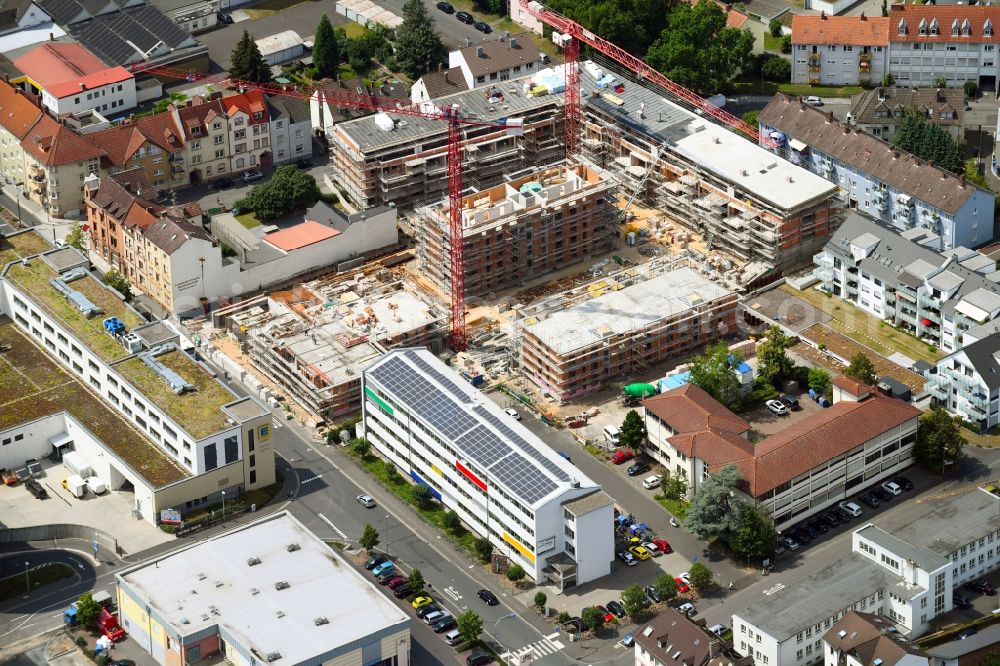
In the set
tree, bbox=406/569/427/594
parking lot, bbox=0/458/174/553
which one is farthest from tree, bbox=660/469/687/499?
parking lot, bbox=0/458/174/553

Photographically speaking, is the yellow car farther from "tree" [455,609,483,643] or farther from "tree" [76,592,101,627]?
"tree" [76,592,101,627]

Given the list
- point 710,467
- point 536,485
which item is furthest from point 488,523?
point 710,467

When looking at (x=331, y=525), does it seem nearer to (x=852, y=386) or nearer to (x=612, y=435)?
(x=612, y=435)

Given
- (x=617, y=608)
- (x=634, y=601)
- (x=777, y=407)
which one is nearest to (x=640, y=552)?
(x=617, y=608)

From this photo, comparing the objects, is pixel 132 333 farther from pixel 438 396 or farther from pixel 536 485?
pixel 536 485

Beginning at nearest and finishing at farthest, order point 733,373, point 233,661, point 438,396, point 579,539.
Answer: point 233,661 → point 579,539 → point 438,396 → point 733,373
